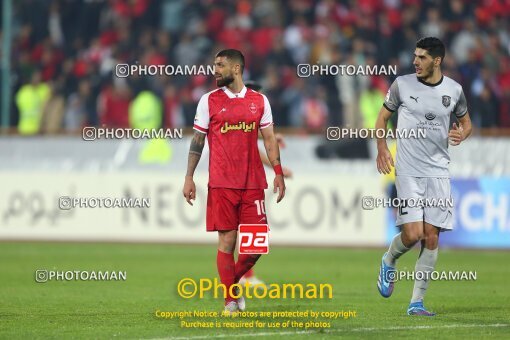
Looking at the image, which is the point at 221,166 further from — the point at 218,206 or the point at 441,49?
the point at 441,49

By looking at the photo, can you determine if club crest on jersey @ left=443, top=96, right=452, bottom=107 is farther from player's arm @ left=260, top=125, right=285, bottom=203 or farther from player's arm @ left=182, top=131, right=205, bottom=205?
player's arm @ left=182, top=131, right=205, bottom=205

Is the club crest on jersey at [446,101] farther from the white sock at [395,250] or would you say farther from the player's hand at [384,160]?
the white sock at [395,250]

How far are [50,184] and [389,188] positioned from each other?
20.3 feet

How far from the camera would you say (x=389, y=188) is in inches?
835

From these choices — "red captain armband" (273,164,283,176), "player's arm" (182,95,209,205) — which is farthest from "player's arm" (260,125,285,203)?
"player's arm" (182,95,209,205)

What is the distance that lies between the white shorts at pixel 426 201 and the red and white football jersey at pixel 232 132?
143 centimetres

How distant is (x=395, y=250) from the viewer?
11789 mm

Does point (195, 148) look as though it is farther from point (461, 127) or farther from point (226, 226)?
point (461, 127)

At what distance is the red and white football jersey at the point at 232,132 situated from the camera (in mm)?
11094

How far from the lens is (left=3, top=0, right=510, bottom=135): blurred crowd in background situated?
80.4ft

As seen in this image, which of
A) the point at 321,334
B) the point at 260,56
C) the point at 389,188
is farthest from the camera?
the point at 260,56

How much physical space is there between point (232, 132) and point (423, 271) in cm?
229

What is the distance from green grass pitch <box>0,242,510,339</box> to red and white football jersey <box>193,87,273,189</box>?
1.38 meters

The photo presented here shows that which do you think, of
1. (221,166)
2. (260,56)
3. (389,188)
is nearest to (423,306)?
(221,166)
